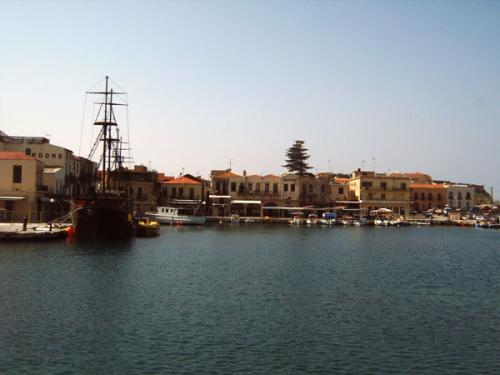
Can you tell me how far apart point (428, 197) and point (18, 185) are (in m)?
92.5

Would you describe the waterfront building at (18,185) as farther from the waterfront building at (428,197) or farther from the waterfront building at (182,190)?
the waterfront building at (428,197)

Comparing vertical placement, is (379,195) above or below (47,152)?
below

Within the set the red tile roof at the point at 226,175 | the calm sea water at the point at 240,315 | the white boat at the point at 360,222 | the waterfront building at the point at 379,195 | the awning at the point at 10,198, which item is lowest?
the calm sea water at the point at 240,315

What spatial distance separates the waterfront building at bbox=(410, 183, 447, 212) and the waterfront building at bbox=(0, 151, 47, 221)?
8753 centimetres

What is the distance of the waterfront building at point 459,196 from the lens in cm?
13012

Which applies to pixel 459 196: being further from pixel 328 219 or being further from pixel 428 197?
pixel 328 219

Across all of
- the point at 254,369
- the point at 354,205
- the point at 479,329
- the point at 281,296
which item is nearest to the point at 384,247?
the point at 281,296

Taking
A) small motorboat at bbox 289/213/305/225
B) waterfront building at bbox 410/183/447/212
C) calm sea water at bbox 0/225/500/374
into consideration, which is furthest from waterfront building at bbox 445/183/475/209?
calm sea water at bbox 0/225/500/374

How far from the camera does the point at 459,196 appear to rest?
131 meters

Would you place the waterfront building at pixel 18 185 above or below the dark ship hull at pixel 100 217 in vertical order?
above

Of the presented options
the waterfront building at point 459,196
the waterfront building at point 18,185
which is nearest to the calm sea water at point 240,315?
the waterfront building at point 18,185

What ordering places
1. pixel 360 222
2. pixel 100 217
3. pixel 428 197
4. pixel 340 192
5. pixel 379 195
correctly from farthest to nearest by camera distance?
pixel 428 197, pixel 340 192, pixel 379 195, pixel 360 222, pixel 100 217

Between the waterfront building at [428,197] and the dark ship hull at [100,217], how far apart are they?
8413cm

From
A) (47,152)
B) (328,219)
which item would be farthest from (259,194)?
(47,152)
